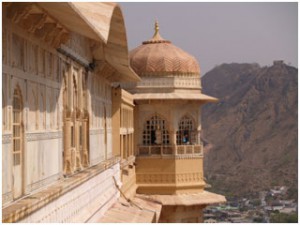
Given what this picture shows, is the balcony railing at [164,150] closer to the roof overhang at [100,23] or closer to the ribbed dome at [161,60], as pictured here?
the ribbed dome at [161,60]

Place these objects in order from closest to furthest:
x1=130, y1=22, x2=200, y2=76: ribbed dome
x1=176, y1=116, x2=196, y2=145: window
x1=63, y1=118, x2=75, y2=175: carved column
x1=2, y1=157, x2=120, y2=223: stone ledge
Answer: x1=2, y1=157, x2=120, y2=223: stone ledge
x1=63, y1=118, x2=75, y2=175: carved column
x1=130, y1=22, x2=200, y2=76: ribbed dome
x1=176, y1=116, x2=196, y2=145: window

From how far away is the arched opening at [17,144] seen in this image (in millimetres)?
8719

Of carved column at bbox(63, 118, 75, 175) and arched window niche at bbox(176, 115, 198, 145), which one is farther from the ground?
arched window niche at bbox(176, 115, 198, 145)

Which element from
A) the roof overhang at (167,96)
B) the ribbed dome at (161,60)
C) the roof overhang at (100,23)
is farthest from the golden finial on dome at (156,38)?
the roof overhang at (100,23)

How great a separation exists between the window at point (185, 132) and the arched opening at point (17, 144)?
52.3 ft

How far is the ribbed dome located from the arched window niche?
1620 millimetres

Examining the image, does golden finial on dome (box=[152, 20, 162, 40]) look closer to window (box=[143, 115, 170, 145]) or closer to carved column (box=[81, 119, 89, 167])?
window (box=[143, 115, 170, 145])

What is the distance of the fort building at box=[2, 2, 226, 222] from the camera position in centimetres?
884

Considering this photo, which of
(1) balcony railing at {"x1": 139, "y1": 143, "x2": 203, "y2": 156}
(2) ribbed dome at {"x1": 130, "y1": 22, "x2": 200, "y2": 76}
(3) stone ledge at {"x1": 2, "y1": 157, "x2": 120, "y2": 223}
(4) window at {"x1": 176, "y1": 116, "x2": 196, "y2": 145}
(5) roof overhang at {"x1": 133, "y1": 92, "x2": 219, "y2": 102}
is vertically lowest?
(3) stone ledge at {"x1": 2, "y1": 157, "x2": 120, "y2": 223}

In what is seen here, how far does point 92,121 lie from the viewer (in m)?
16.0

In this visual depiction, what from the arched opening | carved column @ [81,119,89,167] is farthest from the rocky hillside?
the arched opening

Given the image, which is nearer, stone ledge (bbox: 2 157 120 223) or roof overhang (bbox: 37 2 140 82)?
stone ledge (bbox: 2 157 120 223)

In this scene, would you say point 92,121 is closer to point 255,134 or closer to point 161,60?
point 161,60

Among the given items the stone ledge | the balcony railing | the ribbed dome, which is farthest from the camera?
the balcony railing
